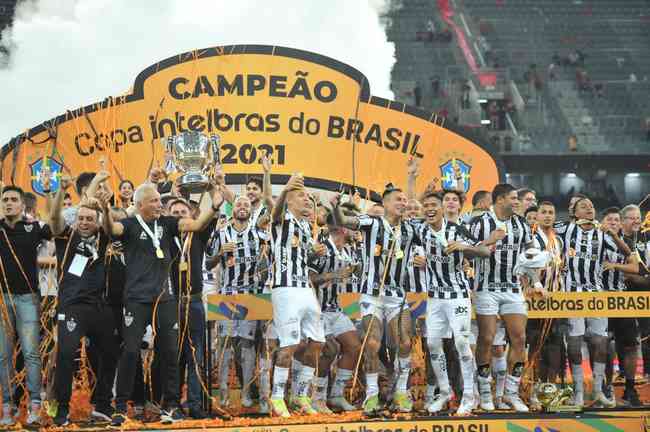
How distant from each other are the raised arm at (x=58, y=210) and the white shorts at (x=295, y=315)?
1.71 meters

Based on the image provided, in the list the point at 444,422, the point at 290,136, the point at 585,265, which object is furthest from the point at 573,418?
the point at 290,136

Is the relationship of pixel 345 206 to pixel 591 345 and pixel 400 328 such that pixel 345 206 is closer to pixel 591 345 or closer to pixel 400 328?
pixel 400 328

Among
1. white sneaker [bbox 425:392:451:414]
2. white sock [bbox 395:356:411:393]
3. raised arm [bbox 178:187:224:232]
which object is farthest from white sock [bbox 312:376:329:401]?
raised arm [bbox 178:187:224:232]

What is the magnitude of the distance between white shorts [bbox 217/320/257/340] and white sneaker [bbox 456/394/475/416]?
6.53 ft

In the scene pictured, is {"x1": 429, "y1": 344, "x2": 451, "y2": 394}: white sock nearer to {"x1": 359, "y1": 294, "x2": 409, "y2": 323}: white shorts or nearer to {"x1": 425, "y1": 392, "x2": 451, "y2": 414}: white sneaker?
{"x1": 425, "y1": 392, "x2": 451, "y2": 414}: white sneaker

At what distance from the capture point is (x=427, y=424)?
787cm

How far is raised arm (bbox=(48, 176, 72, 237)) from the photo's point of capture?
766 cm

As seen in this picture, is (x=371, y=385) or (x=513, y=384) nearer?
(x=371, y=385)

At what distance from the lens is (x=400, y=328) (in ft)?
27.9

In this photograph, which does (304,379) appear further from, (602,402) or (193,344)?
(602,402)

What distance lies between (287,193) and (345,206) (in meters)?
1.01

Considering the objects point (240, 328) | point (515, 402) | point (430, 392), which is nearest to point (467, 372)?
point (515, 402)

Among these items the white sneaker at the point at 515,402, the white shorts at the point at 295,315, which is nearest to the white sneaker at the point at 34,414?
the white shorts at the point at 295,315

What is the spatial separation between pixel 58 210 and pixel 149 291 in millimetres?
916
